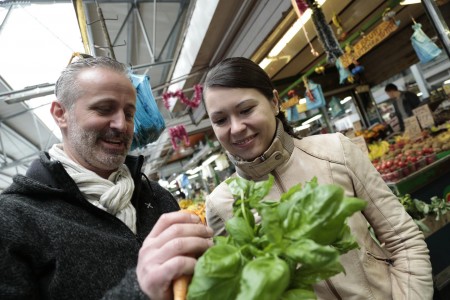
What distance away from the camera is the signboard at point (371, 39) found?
3.61 metres

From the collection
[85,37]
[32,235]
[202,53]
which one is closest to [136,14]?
[202,53]

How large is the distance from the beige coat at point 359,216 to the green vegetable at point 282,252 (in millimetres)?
691

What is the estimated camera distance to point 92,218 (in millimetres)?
1189

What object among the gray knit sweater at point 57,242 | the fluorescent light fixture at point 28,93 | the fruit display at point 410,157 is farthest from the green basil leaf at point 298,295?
the fluorescent light fixture at point 28,93

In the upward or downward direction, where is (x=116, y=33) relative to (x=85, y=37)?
upward

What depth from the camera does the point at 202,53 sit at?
5094mm

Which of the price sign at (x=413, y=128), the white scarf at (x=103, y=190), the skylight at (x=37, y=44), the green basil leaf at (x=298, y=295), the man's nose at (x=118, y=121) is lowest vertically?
the price sign at (x=413, y=128)

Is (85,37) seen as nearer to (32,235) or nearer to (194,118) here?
(32,235)

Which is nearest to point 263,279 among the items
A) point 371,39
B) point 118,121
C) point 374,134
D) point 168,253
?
point 168,253

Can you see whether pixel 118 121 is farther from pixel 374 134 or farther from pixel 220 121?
pixel 374 134

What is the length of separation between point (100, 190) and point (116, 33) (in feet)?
21.1

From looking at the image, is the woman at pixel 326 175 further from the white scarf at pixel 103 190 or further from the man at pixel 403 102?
the man at pixel 403 102

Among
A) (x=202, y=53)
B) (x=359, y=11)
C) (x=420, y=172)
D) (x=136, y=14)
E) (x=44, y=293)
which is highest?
(x=136, y=14)

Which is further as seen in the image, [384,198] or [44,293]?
[384,198]
